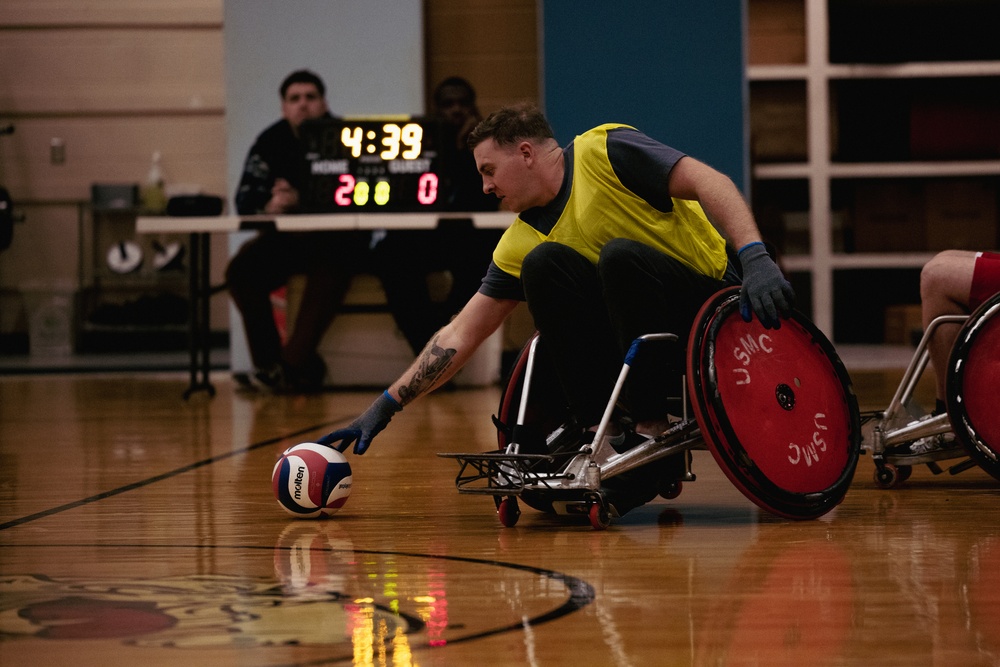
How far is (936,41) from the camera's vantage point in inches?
334

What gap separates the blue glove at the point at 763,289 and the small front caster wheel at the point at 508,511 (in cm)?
56

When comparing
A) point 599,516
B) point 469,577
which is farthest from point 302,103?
point 469,577

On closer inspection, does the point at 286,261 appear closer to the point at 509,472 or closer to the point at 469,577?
the point at 509,472

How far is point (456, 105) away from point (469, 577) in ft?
16.7

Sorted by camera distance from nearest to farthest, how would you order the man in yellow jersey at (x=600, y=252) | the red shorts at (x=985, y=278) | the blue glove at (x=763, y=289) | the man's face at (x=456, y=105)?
the blue glove at (x=763, y=289) → the man in yellow jersey at (x=600, y=252) → the red shorts at (x=985, y=278) → the man's face at (x=456, y=105)

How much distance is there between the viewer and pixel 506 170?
2666 mm

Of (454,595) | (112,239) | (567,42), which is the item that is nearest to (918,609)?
(454,595)

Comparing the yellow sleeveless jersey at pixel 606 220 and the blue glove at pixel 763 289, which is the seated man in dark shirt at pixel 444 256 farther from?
the blue glove at pixel 763 289

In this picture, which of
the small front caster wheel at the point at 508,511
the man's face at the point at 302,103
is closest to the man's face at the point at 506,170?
the small front caster wheel at the point at 508,511

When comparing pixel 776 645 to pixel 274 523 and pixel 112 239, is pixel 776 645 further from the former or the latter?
pixel 112 239

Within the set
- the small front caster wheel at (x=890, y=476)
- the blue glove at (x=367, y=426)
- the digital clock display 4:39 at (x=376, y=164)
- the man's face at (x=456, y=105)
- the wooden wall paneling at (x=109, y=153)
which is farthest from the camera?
the wooden wall paneling at (x=109, y=153)

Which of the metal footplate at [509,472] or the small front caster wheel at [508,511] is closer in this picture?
the metal footplate at [509,472]

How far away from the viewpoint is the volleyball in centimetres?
275

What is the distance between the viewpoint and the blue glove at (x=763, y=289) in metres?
2.44
